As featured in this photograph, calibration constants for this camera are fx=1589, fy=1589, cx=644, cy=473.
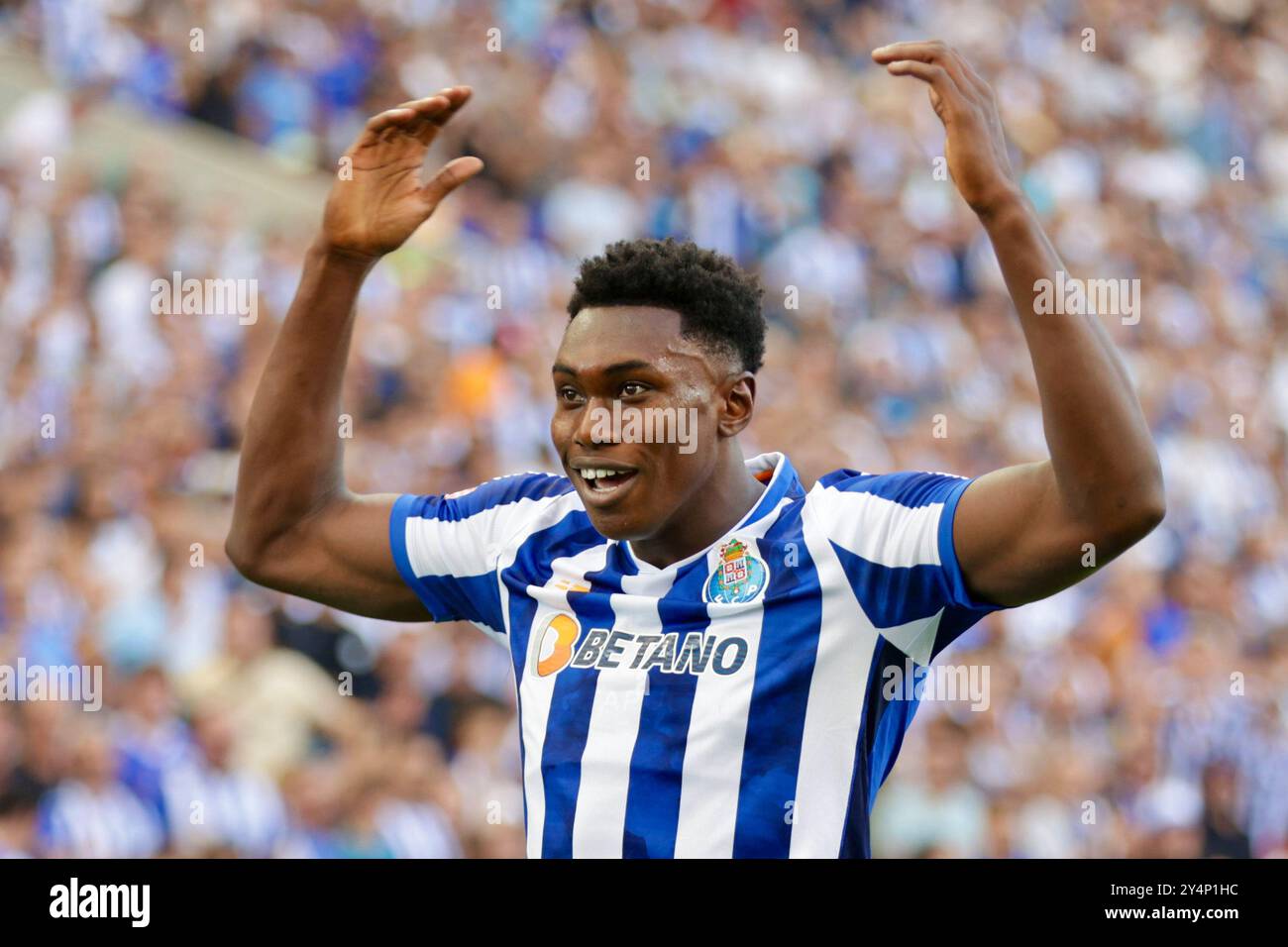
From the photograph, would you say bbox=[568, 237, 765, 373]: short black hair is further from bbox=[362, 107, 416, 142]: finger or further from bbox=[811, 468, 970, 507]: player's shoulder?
bbox=[362, 107, 416, 142]: finger

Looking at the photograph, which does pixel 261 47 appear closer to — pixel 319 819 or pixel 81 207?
pixel 81 207

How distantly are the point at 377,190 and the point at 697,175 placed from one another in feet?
19.5

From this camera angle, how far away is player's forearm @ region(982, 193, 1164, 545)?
233cm

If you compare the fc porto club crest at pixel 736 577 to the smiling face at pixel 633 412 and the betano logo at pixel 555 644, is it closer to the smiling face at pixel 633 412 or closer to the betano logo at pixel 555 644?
the smiling face at pixel 633 412

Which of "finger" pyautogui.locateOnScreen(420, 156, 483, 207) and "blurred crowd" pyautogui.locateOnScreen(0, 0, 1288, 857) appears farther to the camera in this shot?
"blurred crowd" pyautogui.locateOnScreen(0, 0, 1288, 857)

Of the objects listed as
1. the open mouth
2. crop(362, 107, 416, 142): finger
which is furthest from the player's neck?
crop(362, 107, 416, 142): finger

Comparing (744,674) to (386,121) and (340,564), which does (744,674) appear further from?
(386,121)

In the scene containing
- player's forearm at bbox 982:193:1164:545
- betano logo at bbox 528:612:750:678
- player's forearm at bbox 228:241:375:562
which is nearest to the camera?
player's forearm at bbox 982:193:1164:545

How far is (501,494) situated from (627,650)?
0.51m

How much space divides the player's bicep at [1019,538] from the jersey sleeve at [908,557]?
0.03 meters

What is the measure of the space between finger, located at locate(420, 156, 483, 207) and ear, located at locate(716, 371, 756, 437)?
0.61 meters

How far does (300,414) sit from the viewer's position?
120 inches

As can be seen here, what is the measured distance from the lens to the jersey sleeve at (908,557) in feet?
8.54
